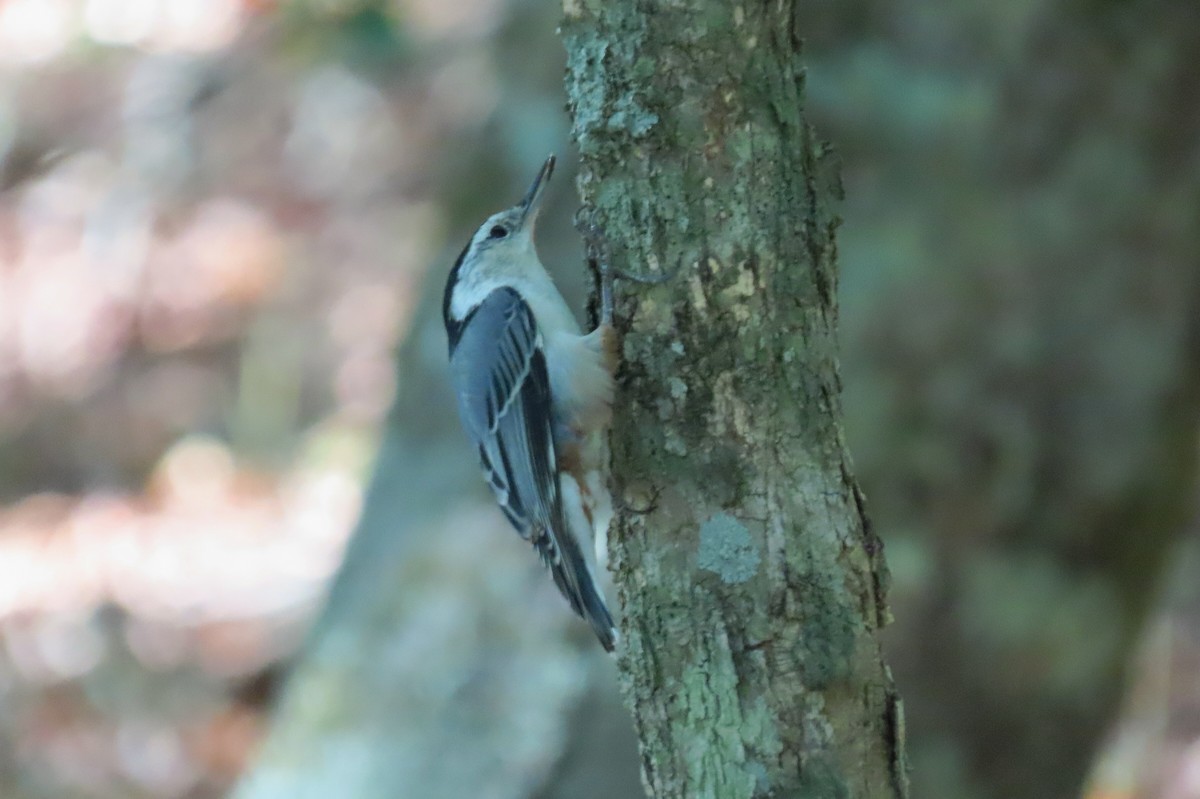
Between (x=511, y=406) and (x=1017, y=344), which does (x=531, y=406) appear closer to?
(x=511, y=406)

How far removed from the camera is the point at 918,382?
3605 mm

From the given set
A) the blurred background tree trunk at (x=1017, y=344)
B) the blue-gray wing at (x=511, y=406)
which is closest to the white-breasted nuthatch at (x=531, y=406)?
the blue-gray wing at (x=511, y=406)

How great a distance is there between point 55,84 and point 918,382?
638 centimetres

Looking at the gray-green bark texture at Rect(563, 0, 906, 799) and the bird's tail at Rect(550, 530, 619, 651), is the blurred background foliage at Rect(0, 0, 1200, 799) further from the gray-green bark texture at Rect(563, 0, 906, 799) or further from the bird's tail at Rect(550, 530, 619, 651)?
the gray-green bark texture at Rect(563, 0, 906, 799)

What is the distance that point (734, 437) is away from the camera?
1684mm

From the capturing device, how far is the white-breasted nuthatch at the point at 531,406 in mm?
2432

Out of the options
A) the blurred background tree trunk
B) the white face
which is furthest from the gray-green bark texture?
the blurred background tree trunk

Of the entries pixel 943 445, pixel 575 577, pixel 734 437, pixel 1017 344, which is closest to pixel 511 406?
pixel 575 577

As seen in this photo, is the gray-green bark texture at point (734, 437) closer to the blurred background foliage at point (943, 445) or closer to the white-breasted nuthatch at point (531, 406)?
the white-breasted nuthatch at point (531, 406)

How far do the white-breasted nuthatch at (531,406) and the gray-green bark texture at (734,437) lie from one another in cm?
47

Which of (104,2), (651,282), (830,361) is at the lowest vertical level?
(830,361)

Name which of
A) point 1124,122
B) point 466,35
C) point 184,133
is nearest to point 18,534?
point 184,133

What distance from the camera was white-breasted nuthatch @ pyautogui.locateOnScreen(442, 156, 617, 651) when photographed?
243 centimetres

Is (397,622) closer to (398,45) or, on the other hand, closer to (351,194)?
(398,45)
